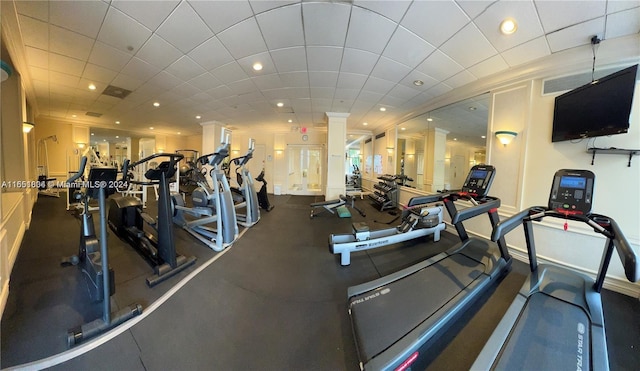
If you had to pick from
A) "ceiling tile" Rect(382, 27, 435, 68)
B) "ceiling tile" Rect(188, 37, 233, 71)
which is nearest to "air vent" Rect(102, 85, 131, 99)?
"ceiling tile" Rect(188, 37, 233, 71)

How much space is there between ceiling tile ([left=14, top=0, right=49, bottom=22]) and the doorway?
695 centimetres

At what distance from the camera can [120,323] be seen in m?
1.62

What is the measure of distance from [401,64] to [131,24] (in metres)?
3.67

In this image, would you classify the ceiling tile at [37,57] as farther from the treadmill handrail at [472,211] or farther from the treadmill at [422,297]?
the treadmill handrail at [472,211]

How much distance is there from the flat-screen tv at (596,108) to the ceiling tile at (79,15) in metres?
5.51

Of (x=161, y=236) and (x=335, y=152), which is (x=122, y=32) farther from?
(x=335, y=152)

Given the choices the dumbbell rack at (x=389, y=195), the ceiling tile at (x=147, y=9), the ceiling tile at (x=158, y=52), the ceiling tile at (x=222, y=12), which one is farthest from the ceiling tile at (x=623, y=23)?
the ceiling tile at (x=158, y=52)

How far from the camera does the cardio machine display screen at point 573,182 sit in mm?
1801

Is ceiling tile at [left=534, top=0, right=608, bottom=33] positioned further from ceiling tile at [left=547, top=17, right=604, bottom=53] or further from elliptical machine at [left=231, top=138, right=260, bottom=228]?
elliptical machine at [left=231, top=138, right=260, bottom=228]

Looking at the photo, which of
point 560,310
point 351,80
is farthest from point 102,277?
point 351,80

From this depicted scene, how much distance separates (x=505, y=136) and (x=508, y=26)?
5.18 feet

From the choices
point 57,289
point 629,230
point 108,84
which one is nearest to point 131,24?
point 108,84

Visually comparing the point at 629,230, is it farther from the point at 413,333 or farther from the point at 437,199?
the point at 413,333

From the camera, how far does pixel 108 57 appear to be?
10.4 feet
